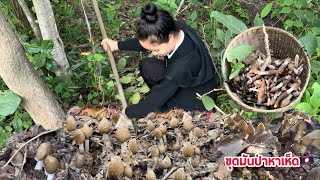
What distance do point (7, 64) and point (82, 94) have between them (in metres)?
1.29

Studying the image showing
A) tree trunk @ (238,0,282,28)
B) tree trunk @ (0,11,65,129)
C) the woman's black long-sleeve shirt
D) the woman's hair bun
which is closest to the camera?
tree trunk @ (0,11,65,129)

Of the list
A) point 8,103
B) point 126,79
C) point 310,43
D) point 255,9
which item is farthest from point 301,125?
point 255,9

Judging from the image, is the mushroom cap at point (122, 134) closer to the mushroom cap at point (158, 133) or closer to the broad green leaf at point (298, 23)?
the mushroom cap at point (158, 133)

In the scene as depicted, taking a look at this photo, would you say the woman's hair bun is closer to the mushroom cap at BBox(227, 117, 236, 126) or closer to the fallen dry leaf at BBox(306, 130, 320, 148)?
the mushroom cap at BBox(227, 117, 236, 126)

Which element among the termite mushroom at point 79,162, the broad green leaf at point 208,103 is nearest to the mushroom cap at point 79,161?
the termite mushroom at point 79,162

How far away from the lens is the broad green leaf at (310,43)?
259cm

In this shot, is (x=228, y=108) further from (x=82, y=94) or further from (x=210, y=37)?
(x=82, y=94)

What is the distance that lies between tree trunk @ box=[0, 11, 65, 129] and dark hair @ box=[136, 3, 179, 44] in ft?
1.99

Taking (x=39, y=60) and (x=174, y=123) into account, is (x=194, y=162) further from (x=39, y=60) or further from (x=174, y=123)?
(x=39, y=60)

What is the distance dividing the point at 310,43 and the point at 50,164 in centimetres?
205

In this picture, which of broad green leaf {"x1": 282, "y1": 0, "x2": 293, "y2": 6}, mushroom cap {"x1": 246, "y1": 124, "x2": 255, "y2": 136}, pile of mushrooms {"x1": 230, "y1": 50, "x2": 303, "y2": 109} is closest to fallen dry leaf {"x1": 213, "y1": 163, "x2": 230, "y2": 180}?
mushroom cap {"x1": 246, "y1": 124, "x2": 255, "y2": 136}

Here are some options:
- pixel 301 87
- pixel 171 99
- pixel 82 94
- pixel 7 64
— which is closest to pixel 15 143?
pixel 7 64

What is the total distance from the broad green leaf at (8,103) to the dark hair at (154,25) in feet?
2.61

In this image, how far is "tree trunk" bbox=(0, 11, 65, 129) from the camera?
1.49m
